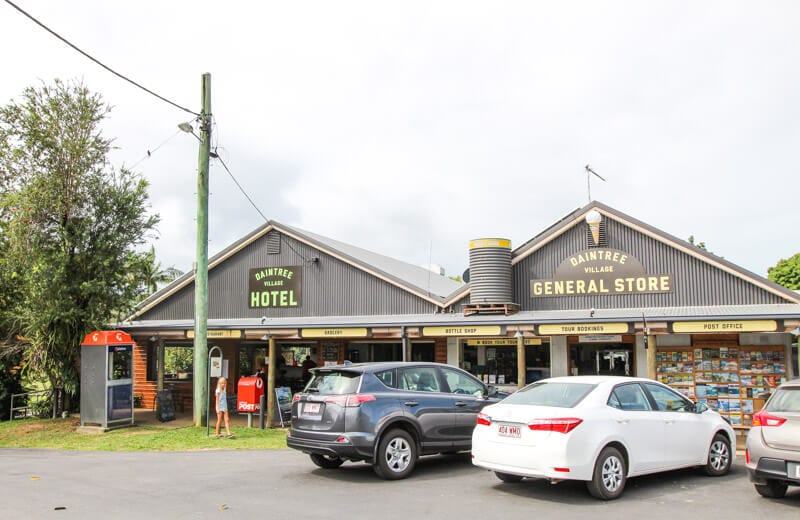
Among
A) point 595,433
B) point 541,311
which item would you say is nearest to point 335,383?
point 595,433

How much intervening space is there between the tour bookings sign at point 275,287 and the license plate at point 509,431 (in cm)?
1342

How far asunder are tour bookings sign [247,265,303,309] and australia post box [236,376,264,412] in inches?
188

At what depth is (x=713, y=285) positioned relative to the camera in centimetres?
1611

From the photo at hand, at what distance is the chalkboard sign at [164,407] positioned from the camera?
19000 mm

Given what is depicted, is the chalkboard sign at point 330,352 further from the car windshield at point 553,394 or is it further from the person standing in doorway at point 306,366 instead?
the car windshield at point 553,394

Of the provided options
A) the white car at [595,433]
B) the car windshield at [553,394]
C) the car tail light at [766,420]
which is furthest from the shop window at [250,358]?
the car tail light at [766,420]

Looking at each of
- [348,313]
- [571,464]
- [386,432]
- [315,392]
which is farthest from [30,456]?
[571,464]

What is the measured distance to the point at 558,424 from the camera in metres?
7.84

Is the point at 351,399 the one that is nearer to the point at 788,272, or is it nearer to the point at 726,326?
the point at 726,326

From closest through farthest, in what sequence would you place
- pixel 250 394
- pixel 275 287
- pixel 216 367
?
pixel 250 394 < pixel 216 367 < pixel 275 287

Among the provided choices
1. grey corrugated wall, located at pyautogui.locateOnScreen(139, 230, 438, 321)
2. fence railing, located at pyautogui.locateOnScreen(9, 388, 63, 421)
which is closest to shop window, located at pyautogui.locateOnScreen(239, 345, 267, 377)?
grey corrugated wall, located at pyautogui.locateOnScreen(139, 230, 438, 321)

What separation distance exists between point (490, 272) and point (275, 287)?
7349 millimetres

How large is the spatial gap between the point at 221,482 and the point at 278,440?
190 inches

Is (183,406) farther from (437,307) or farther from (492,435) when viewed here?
(492,435)
